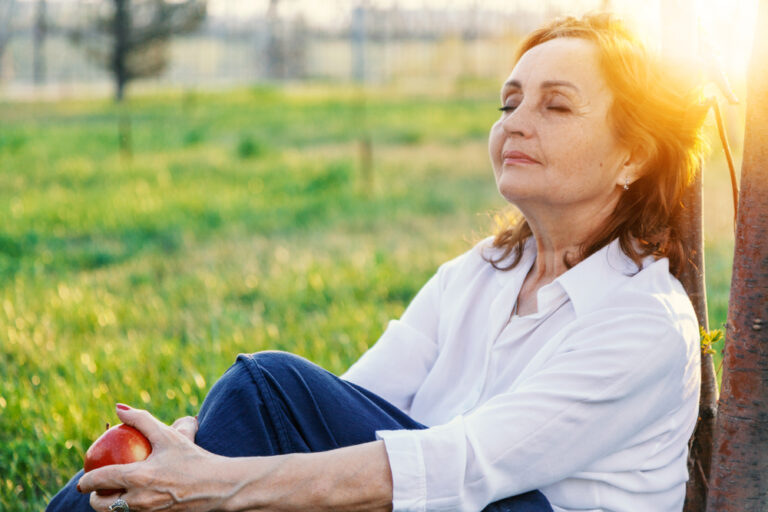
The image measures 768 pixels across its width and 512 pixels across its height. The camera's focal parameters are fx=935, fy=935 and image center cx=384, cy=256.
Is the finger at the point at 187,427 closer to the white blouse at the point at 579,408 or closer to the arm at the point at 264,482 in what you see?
the arm at the point at 264,482

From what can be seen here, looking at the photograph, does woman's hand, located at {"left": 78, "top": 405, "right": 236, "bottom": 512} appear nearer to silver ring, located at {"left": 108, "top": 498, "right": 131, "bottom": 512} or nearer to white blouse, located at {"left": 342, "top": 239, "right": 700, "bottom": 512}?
silver ring, located at {"left": 108, "top": 498, "right": 131, "bottom": 512}

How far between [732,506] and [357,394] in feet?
2.76

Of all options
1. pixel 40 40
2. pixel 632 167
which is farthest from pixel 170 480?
pixel 40 40

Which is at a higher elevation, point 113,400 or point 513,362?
point 513,362

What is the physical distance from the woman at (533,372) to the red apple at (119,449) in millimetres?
21

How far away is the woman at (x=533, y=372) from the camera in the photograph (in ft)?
5.69

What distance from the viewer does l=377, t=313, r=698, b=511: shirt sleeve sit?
1711 mm

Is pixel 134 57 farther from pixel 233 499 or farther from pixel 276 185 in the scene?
pixel 233 499

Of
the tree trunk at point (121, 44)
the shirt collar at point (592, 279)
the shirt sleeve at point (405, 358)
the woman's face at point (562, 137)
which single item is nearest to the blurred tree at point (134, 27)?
the tree trunk at point (121, 44)

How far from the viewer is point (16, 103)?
20641 mm

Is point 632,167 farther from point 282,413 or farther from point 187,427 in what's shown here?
point 187,427

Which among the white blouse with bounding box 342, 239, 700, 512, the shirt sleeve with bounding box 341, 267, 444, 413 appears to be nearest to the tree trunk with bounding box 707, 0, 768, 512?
the white blouse with bounding box 342, 239, 700, 512

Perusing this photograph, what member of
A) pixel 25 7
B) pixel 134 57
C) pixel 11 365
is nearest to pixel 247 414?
pixel 11 365

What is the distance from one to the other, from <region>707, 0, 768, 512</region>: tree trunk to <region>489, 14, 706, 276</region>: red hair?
14cm
